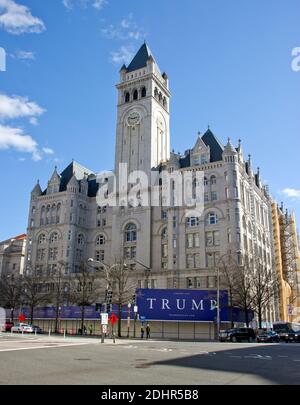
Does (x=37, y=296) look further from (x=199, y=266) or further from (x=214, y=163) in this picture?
(x=214, y=163)

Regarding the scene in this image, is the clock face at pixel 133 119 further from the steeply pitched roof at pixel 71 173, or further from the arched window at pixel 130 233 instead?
the arched window at pixel 130 233

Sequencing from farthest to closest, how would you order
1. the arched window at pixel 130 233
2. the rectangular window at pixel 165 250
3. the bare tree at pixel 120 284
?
the arched window at pixel 130 233
the rectangular window at pixel 165 250
the bare tree at pixel 120 284

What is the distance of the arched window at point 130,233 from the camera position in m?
82.9

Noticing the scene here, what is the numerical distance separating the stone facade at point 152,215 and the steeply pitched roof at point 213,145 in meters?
0.21

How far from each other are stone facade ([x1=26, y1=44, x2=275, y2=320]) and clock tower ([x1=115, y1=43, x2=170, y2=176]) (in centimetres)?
24

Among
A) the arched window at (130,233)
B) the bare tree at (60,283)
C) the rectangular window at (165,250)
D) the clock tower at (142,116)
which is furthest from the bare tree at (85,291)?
the clock tower at (142,116)

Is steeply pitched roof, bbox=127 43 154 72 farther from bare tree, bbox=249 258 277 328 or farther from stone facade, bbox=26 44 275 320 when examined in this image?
bare tree, bbox=249 258 277 328

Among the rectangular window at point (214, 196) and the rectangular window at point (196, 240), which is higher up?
the rectangular window at point (214, 196)

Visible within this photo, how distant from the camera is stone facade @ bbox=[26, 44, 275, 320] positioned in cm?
7162

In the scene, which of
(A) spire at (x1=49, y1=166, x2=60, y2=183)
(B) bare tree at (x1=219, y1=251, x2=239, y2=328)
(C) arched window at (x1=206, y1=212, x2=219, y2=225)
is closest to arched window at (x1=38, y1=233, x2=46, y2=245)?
(A) spire at (x1=49, y1=166, x2=60, y2=183)

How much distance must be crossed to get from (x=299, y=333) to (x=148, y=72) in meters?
65.7

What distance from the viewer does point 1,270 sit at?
109 meters

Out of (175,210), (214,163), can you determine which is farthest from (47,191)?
(214,163)

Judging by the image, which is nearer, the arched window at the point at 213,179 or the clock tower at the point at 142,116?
the arched window at the point at 213,179
